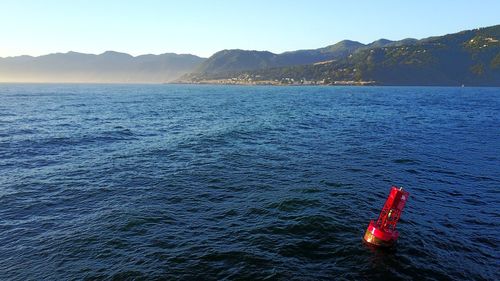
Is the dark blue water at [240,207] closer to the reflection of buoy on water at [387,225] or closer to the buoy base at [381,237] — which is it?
the buoy base at [381,237]

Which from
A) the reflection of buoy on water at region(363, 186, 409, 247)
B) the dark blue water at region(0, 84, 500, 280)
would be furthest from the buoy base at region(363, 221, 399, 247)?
the dark blue water at region(0, 84, 500, 280)

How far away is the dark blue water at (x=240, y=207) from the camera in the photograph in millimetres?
20750

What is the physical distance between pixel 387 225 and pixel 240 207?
12.1 m

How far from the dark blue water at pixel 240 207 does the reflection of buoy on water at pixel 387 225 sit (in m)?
0.74

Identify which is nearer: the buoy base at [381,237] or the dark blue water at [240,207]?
the dark blue water at [240,207]

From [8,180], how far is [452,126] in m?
83.6

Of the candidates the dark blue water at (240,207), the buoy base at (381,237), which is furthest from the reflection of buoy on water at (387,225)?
the dark blue water at (240,207)

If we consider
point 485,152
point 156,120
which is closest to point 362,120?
point 485,152

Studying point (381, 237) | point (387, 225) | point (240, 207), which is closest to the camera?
point (381, 237)

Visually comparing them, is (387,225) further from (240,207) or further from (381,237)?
(240,207)

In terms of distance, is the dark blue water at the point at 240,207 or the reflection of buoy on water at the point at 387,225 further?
the reflection of buoy on water at the point at 387,225

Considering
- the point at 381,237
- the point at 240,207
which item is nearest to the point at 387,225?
the point at 381,237

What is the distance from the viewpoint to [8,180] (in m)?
36.0

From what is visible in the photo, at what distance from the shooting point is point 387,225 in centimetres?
2339
